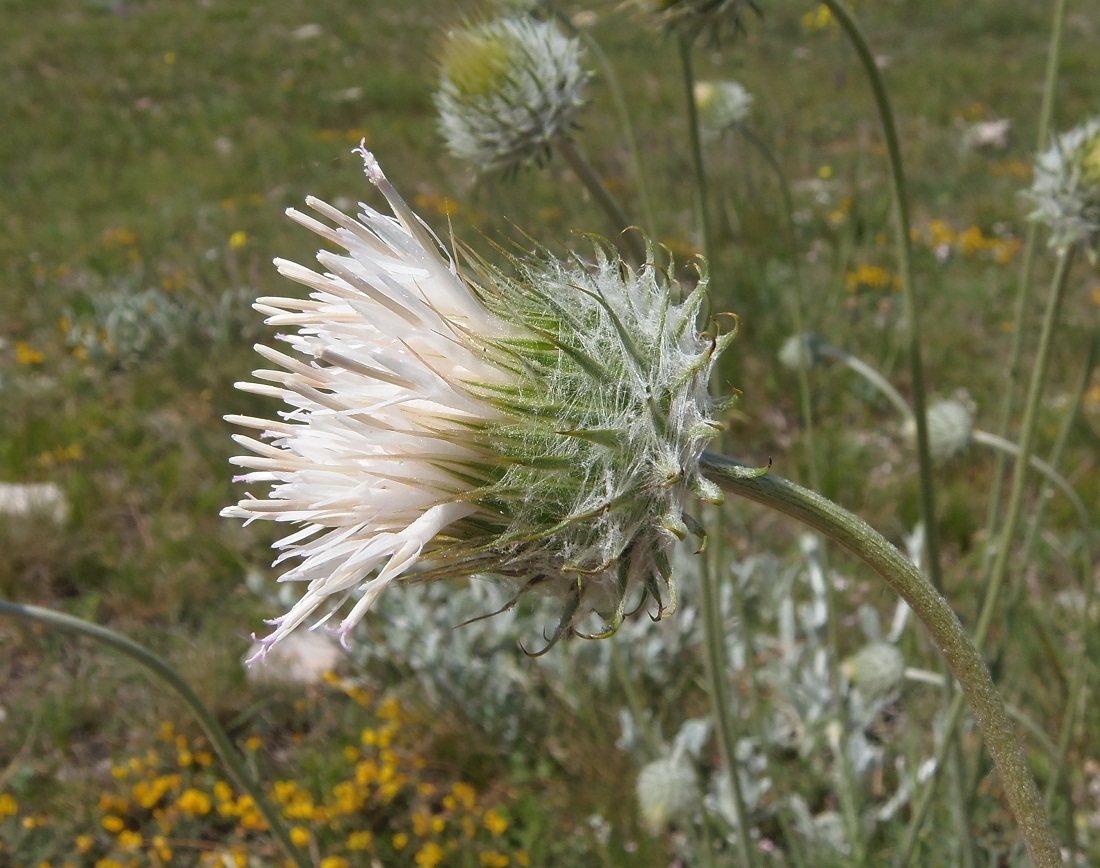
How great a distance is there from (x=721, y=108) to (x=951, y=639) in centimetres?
331

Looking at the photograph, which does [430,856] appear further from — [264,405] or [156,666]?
[264,405]

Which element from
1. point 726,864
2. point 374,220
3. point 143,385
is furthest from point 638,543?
point 143,385

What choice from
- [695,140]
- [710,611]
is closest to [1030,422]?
[710,611]

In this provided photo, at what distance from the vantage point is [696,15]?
2.15m

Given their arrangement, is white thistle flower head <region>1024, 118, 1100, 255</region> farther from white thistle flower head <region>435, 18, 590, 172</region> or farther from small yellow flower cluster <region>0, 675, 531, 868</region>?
small yellow flower cluster <region>0, 675, 531, 868</region>

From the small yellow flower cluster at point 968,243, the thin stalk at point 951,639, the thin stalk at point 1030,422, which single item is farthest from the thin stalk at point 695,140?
the small yellow flower cluster at point 968,243

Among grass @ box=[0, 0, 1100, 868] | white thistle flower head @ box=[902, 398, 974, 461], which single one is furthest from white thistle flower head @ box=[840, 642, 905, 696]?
white thistle flower head @ box=[902, 398, 974, 461]

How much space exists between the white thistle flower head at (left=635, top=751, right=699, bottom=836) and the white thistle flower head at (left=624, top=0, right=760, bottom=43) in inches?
87.4

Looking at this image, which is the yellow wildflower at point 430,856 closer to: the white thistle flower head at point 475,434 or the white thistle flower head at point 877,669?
the white thistle flower head at point 877,669

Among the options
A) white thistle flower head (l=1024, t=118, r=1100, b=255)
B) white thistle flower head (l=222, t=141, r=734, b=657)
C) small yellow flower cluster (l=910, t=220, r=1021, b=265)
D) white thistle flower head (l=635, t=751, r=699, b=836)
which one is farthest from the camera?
small yellow flower cluster (l=910, t=220, r=1021, b=265)

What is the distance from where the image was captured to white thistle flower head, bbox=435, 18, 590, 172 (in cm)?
239

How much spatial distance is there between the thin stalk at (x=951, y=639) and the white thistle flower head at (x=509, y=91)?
5.05ft

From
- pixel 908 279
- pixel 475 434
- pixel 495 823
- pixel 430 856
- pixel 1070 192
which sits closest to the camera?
pixel 475 434

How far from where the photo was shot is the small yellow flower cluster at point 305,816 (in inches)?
131
